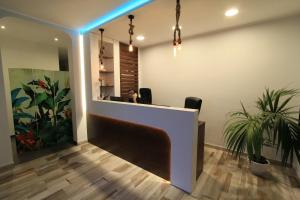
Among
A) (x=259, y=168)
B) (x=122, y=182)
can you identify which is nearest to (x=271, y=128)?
(x=259, y=168)

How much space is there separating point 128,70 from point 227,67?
2.47m

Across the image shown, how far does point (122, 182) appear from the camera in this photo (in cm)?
202

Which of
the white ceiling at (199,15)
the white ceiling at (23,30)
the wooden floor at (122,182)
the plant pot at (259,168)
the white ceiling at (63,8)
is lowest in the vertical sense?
the wooden floor at (122,182)

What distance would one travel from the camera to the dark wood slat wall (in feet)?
12.8

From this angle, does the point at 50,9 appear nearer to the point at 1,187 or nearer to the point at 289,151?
the point at 1,187

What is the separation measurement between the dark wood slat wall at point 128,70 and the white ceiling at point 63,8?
137 centimetres

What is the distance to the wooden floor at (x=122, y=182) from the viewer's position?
1777 millimetres

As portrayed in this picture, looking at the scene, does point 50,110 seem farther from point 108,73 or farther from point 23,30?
point 23,30

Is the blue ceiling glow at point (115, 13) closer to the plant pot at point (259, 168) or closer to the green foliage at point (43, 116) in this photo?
the green foliage at point (43, 116)

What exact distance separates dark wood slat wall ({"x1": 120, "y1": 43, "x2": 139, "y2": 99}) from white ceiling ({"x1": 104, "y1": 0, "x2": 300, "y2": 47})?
0.82 m

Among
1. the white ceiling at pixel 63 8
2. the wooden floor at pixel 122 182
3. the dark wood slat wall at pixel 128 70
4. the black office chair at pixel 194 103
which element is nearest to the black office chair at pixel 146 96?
the dark wood slat wall at pixel 128 70

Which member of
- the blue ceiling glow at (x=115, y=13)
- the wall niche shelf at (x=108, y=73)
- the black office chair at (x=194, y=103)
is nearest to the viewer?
the blue ceiling glow at (x=115, y=13)

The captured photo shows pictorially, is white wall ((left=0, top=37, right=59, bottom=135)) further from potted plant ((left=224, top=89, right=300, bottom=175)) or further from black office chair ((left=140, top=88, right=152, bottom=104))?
potted plant ((left=224, top=89, right=300, bottom=175))

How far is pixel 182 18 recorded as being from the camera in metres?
2.41
